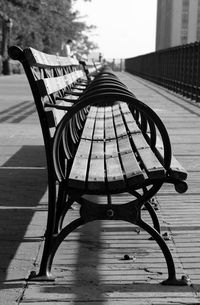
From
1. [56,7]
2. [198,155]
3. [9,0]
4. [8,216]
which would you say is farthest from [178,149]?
[56,7]

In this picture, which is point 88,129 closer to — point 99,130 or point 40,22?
point 99,130

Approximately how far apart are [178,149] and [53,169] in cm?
494

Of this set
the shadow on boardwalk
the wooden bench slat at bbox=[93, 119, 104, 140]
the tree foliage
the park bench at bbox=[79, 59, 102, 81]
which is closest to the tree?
the tree foliage

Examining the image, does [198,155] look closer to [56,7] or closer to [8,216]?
[8,216]

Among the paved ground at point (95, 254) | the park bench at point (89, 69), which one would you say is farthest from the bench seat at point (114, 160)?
the park bench at point (89, 69)

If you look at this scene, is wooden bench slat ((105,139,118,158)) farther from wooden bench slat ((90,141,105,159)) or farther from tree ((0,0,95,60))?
tree ((0,0,95,60))

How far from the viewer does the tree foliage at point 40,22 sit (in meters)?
43.9

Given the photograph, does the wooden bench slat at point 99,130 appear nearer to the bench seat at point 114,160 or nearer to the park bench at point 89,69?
the bench seat at point 114,160

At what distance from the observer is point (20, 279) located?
366 centimetres

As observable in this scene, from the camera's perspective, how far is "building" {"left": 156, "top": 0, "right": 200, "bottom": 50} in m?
101

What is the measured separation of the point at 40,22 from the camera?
177ft

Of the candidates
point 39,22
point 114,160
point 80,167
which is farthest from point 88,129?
point 39,22

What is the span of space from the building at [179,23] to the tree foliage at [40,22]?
28.6 metres

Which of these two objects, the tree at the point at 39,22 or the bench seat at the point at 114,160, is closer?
the bench seat at the point at 114,160
